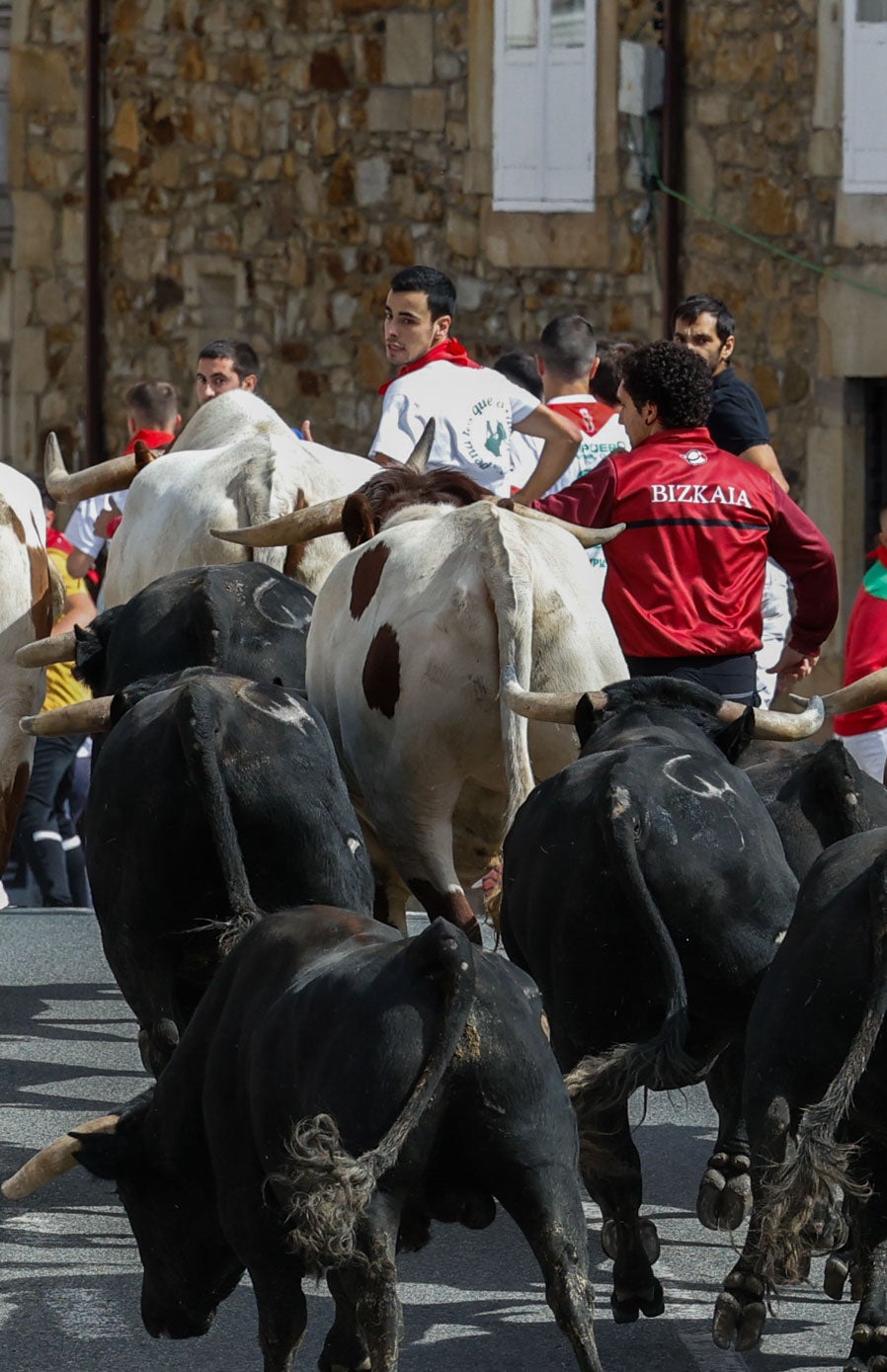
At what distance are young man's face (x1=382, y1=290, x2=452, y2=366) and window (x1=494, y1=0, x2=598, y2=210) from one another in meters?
7.57

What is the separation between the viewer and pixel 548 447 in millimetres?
7945

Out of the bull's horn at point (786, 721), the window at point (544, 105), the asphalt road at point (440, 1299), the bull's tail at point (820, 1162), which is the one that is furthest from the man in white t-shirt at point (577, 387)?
the window at point (544, 105)

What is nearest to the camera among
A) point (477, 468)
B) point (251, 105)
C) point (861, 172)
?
point (477, 468)

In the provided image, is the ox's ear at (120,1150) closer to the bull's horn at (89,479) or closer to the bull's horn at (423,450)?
the bull's horn at (423,450)

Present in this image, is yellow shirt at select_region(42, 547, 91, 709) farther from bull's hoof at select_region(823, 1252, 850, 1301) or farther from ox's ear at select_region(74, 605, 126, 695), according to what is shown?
A: bull's hoof at select_region(823, 1252, 850, 1301)

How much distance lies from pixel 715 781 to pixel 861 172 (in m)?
10.00

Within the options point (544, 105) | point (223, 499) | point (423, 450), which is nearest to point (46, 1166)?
point (423, 450)

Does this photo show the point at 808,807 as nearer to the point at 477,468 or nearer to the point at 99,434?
the point at 477,468

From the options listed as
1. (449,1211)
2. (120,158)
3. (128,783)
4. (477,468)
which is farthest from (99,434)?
(449,1211)

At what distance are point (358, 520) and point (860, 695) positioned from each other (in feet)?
6.29

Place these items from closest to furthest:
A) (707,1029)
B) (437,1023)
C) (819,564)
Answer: (437,1023), (707,1029), (819,564)

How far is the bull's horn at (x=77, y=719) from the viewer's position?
5.89 metres

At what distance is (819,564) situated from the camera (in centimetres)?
720

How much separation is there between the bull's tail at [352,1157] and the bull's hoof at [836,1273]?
1.53m
